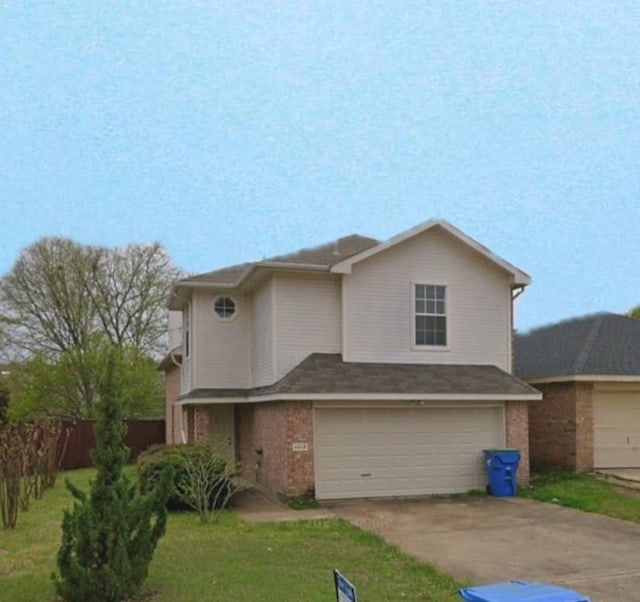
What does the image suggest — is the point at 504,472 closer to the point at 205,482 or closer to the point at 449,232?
the point at 449,232

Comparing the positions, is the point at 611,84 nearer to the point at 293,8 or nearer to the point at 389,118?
the point at 389,118

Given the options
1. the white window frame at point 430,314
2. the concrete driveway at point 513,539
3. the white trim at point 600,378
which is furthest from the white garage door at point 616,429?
the white window frame at point 430,314

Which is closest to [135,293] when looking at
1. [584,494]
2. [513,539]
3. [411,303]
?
[411,303]

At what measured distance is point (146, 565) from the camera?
715 centimetres

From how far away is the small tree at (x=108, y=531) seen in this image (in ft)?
21.9

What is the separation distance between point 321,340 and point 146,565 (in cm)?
890

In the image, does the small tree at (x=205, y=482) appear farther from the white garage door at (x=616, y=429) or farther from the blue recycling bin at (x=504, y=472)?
the white garage door at (x=616, y=429)

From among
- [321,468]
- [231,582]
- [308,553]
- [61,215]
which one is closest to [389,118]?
[321,468]

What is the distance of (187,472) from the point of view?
12719 millimetres

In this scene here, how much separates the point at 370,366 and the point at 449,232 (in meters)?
3.72

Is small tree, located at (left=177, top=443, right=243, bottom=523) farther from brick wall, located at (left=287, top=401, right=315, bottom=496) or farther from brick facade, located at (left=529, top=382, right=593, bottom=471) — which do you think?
brick facade, located at (left=529, top=382, right=593, bottom=471)

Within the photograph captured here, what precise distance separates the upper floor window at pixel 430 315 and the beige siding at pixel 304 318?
1.92 m

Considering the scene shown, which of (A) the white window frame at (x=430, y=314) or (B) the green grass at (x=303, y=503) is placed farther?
(A) the white window frame at (x=430, y=314)

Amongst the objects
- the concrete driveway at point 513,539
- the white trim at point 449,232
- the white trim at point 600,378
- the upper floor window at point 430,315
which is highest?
the white trim at point 449,232
